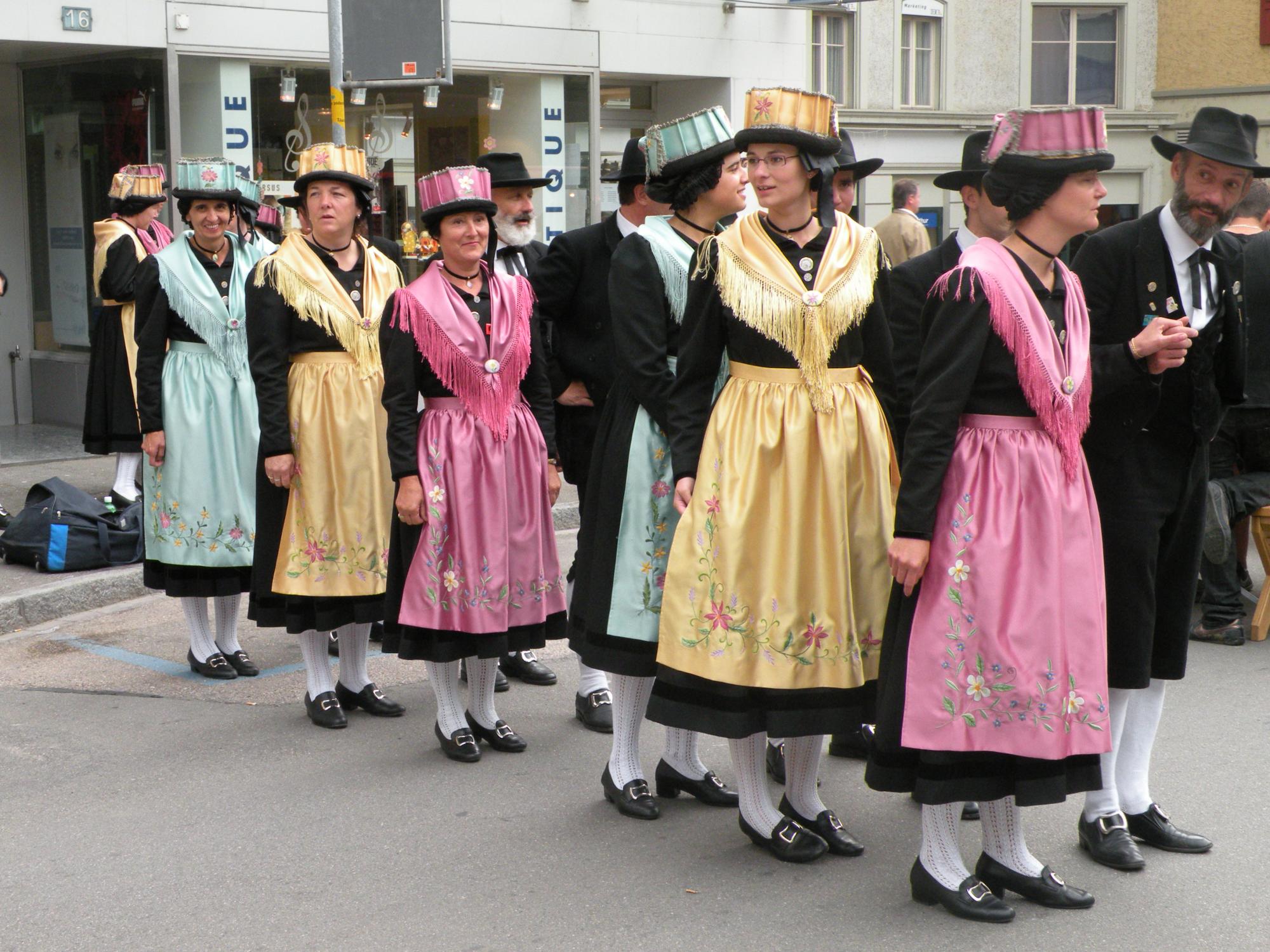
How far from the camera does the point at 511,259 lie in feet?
21.8

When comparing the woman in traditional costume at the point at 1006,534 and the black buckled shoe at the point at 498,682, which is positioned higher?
the woman in traditional costume at the point at 1006,534

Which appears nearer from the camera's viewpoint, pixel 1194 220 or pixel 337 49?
pixel 1194 220

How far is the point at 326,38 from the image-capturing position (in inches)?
518

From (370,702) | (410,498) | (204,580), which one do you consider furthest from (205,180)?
(370,702)

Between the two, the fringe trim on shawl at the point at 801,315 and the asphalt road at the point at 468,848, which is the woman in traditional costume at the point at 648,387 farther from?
the asphalt road at the point at 468,848

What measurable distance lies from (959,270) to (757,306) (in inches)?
23.8

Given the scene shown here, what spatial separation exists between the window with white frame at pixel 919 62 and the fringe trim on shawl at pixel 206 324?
1901 centimetres

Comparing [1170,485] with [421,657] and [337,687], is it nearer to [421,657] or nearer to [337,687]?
[421,657]

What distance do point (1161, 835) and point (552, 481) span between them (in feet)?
7.89

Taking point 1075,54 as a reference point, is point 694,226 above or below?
below

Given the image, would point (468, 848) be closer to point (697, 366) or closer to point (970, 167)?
point (697, 366)

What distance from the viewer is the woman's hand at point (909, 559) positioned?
3.79m

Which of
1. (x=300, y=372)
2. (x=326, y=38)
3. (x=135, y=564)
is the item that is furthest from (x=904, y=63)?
(x=300, y=372)

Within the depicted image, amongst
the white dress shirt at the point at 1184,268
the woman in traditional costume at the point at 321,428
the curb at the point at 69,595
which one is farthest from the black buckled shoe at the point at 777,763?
the curb at the point at 69,595
